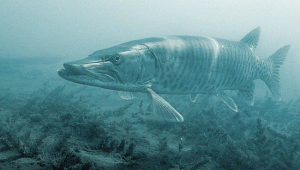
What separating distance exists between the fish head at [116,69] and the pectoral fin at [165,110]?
1.15 ft

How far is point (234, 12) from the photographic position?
11062 cm

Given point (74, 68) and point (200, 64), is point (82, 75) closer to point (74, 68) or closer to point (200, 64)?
point (74, 68)

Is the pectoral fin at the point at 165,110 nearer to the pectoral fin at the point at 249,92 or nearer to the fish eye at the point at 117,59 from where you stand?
the fish eye at the point at 117,59

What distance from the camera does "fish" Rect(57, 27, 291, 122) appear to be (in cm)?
266

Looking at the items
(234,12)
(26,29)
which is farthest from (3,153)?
(26,29)

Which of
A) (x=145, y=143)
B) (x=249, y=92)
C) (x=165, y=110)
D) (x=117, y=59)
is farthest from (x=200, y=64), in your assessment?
(x=249, y=92)

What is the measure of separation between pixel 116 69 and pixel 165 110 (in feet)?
3.40

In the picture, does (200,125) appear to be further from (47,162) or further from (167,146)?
(47,162)

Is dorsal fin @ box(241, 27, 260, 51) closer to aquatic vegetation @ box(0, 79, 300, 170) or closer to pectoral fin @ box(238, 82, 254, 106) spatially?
pectoral fin @ box(238, 82, 254, 106)

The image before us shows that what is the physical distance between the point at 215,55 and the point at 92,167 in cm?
326

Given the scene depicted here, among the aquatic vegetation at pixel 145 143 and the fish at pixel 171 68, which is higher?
the fish at pixel 171 68

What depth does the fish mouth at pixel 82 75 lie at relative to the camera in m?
2.41

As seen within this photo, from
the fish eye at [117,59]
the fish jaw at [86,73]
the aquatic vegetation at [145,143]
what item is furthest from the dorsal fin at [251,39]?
the fish jaw at [86,73]

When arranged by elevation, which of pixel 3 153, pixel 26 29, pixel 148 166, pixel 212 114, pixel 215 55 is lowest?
pixel 212 114
